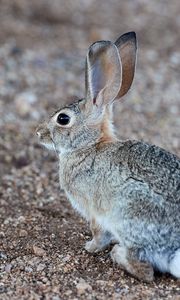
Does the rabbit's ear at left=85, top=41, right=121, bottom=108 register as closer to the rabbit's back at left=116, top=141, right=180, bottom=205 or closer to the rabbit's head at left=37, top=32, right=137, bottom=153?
the rabbit's head at left=37, top=32, right=137, bottom=153

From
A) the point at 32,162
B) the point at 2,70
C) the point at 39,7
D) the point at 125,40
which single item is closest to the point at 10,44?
the point at 2,70

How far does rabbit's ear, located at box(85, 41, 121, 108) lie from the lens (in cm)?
534

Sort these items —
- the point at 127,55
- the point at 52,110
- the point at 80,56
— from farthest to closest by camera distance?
the point at 80,56 < the point at 52,110 < the point at 127,55

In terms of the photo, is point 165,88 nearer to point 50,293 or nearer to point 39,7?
point 39,7

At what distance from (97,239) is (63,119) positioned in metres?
1.00

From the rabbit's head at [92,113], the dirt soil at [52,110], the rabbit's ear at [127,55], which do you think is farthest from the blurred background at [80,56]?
the rabbit's head at [92,113]

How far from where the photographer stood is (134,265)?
4.92 meters

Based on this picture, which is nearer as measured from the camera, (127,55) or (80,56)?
(127,55)

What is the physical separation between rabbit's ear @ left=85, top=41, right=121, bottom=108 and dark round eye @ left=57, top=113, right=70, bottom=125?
20 centimetres

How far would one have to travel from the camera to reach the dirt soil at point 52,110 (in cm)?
502

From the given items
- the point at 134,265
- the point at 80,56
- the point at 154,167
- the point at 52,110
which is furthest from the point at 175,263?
the point at 80,56

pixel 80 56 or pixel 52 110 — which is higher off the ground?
pixel 80 56

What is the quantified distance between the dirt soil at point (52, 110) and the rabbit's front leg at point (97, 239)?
66mm

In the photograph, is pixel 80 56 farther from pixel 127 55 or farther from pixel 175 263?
pixel 175 263
